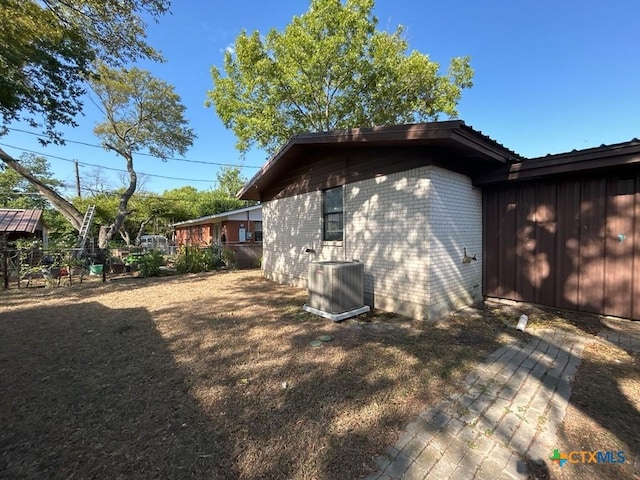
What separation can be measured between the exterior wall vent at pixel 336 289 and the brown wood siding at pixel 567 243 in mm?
3057

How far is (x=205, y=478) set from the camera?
5.85 feet

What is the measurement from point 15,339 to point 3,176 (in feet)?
113

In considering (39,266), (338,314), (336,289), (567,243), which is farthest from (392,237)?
(39,266)

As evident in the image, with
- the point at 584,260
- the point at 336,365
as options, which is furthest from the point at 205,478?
the point at 584,260

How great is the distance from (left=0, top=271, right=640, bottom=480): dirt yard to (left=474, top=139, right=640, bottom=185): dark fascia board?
98.1 inches

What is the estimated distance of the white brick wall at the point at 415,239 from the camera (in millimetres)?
4855

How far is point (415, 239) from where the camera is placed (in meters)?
4.96

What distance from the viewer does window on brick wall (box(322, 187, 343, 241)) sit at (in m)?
6.66

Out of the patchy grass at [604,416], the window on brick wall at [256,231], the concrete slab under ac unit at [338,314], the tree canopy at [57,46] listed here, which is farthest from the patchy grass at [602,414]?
the window on brick wall at [256,231]

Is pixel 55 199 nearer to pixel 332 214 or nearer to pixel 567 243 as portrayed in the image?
pixel 332 214

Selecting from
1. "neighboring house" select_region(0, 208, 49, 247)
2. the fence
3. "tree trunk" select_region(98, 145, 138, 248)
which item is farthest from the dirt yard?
"neighboring house" select_region(0, 208, 49, 247)

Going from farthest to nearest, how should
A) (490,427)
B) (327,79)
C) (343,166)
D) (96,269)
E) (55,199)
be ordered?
1. (55,199)
2. (327,79)
3. (96,269)
4. (343,166)
5. (490,427)

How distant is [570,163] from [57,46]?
11.8 meters

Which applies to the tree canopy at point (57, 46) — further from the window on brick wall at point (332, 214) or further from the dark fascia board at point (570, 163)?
the dark fascia board at point (570, 163)
